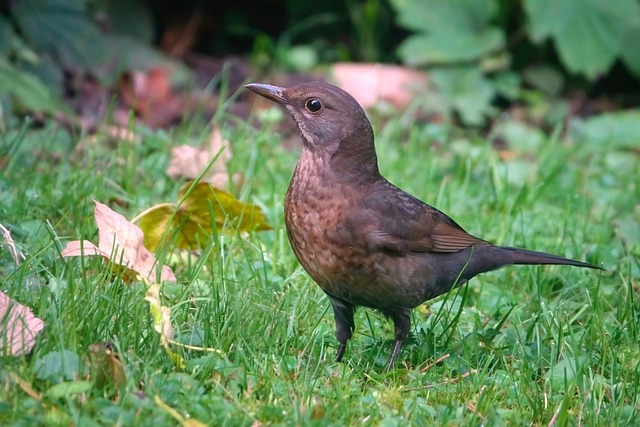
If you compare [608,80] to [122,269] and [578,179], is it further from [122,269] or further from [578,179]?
[122,269]

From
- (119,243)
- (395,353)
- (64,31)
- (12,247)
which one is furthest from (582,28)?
(12,247)

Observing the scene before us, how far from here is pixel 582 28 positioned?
732 cm

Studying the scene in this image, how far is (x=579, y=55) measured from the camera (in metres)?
7.38

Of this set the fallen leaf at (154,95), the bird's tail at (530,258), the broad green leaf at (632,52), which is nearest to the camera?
the bird's tail at (530,258)

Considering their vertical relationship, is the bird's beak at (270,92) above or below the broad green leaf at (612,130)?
below

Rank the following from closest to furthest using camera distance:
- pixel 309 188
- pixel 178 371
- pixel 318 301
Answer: pixel 178 371, pixel 309 188, pixel 318 301

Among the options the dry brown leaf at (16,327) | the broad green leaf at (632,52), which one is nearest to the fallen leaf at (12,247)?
the dry brown leaf at (16,327)

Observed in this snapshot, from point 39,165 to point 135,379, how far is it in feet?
7.96

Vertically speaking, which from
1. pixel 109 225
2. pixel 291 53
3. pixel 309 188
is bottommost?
pixel 109 225

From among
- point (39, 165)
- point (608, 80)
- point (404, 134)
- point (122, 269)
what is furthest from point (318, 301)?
point (608, 80)

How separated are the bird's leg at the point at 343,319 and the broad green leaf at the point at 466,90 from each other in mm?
3676

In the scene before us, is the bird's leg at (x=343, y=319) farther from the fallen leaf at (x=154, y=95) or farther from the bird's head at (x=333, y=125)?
the fallen leaf at (x=154, y=95)

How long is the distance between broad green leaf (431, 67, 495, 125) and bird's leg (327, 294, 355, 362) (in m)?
3.68

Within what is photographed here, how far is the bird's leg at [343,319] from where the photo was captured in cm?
386
